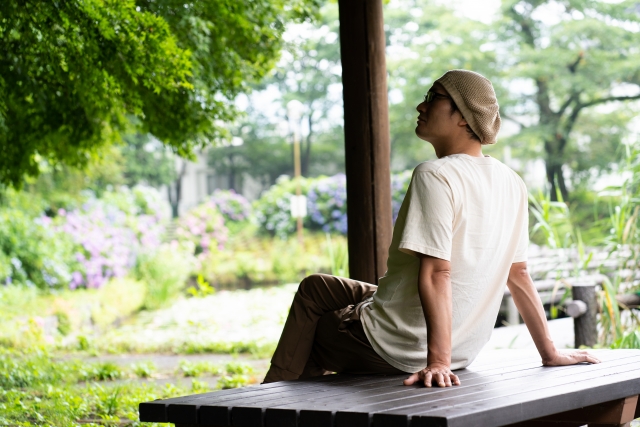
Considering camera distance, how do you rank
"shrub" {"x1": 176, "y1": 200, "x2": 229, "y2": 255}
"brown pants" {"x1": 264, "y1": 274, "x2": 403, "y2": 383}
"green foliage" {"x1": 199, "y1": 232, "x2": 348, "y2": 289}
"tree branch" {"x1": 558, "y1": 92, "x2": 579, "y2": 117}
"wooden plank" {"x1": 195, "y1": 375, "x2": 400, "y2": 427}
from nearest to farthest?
"wooden plank" {"x1": 195, "y1": 375, "x2": 400, "y2": 427} < "brown pants" {"x1": 264, "y1": 274, "x2": 403, "y2": 383} < "green foliage" {"x1": 199, "y1": 232, "x2": 348, "y2": 289} < "shrub" {"x1": 176, "y1": 200, "x2": 229, "y2": 255} < "tree branch" {"x1": 558, "y1": 92, "x2": 579, "y2": 117}

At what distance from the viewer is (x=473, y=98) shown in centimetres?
245

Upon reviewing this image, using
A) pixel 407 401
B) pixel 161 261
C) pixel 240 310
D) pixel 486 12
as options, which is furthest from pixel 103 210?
pixel 407 401

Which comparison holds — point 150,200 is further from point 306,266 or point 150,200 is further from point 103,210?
point 306,266

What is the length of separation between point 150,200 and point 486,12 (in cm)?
1000

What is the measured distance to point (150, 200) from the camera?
1638 cm

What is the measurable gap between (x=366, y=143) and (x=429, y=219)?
65.1 inches

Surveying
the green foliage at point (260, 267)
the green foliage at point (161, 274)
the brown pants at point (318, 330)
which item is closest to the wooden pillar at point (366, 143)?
the brown pants at point (318, 330)

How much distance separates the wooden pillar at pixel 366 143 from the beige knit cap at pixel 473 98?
1434 mm

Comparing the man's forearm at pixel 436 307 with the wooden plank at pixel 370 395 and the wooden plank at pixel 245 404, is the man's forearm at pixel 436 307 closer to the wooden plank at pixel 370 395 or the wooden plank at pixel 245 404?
the wooden plank at pixel 370 395

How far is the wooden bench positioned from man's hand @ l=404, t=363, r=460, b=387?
4cm

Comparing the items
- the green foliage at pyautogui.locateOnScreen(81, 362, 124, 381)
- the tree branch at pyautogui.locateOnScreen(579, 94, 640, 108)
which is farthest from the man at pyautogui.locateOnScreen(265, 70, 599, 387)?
the tree branch at pyautogui.locateOnScreen(579, 94, 640, 108)

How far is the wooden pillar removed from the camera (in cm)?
390

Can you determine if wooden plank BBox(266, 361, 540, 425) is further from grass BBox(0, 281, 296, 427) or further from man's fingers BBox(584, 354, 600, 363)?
grass BBox(0, 281, 296, 427)

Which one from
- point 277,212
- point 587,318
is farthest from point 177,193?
point 587,318
